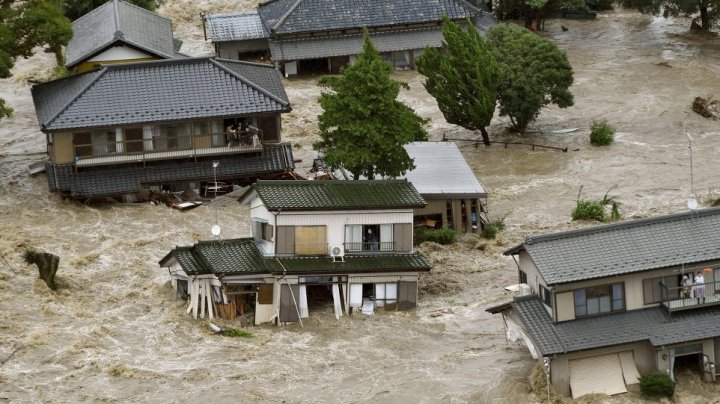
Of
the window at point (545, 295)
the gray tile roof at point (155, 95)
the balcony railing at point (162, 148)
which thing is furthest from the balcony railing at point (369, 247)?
the balcony railing at point (162, 148)

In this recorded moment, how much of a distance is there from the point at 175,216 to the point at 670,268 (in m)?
23.3

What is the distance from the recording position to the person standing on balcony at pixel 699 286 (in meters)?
41.6

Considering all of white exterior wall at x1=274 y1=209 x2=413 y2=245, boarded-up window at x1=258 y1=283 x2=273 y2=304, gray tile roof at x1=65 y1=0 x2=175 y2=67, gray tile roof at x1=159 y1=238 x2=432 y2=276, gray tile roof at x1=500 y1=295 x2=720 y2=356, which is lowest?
boarded-up window at x1=258 y1=283 x2=273 y2=304

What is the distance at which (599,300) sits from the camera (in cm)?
4150

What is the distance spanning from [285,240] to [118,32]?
22976 mm

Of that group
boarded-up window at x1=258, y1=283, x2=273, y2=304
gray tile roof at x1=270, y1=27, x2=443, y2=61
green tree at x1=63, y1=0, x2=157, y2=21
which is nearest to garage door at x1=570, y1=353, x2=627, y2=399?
boarded-up window at x1=258, y1=283, x2=273, y2=304

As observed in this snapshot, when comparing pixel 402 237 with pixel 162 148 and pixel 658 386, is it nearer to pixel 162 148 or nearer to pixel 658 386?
pixel 658 386

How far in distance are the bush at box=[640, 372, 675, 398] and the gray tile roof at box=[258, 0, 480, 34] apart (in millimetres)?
41418

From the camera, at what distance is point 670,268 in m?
41.5

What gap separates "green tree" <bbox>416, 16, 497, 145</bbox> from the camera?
63.7m

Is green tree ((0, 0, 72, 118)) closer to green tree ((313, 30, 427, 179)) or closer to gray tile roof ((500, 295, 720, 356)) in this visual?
green tree ((313, 30, 427, 179))

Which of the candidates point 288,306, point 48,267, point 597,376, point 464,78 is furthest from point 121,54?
point 597,376

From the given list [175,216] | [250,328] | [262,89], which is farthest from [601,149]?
[250,328]

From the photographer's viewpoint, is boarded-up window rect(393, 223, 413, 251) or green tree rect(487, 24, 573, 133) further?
green tree rect(487, 24, 573, 133)
